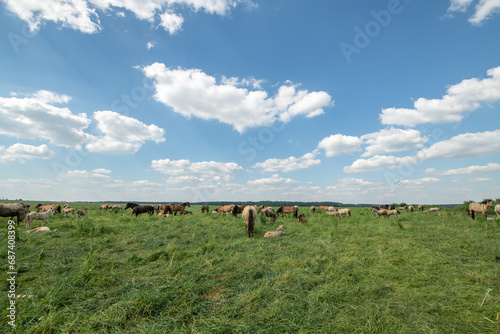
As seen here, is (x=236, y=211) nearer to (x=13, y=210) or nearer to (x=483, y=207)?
(x=13, y=210)

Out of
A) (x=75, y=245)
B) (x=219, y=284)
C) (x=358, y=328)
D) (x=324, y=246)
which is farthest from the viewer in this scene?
(x=324, y=246)

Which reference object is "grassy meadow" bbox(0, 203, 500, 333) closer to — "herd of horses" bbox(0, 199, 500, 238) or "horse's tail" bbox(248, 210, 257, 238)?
"horse's tail" bbox(248, 210, 257, 238)

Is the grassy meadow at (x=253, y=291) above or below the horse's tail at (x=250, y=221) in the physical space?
below

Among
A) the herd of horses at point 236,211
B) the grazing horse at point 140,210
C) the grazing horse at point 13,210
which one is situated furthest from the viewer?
the grazing horse at point 140,210

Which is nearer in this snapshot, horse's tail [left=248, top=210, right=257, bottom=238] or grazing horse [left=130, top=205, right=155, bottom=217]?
horse's tail [left=248, top=210, right=257, bottom=238]

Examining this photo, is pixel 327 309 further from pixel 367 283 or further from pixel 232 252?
pixel 232 252

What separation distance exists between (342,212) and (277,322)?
2363 cm

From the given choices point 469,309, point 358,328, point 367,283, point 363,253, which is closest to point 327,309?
point 358,328

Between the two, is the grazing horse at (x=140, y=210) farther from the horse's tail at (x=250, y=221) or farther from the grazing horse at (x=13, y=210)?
the horse's tail at (x=250, y=221)

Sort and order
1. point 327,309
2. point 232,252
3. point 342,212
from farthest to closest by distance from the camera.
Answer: point 342,212
point 232,252
point 327,309

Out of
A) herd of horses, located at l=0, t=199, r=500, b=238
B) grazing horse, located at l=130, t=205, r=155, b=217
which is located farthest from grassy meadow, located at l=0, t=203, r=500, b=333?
grazing horse, located at l=130, t=205, r=155, b=217

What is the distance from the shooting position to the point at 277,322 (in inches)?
145

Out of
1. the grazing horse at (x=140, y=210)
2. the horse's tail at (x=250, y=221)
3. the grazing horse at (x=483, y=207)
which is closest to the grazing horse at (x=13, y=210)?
the grazing horse at (x=140, y=210)

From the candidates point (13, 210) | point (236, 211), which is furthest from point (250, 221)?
point (13, 210)
